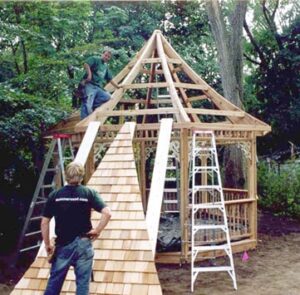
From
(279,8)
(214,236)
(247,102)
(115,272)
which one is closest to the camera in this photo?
(115,272)

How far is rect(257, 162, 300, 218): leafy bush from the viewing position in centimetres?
1352

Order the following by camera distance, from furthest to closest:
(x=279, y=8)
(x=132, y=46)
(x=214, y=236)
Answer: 1. (x=279, y=8)
2. (x=132, y=46)
3. (x=214, y=236)

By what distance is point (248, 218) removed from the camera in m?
10.0

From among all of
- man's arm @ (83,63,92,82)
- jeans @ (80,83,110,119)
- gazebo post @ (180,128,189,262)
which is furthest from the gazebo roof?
man's arm @ (83,63,92,82)

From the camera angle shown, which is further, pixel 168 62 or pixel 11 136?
pixel 168 62

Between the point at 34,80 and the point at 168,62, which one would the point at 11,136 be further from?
the point at 168,62

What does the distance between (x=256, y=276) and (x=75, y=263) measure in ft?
13.0

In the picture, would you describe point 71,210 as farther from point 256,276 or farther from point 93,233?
point 256,276

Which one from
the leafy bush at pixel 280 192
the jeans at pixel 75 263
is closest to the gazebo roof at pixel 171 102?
the jeans at pixel 75 263

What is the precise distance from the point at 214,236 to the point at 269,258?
109 centimetres

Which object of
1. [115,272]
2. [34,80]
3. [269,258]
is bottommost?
[269,258]

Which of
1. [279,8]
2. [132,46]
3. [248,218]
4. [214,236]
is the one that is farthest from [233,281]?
[279,8]

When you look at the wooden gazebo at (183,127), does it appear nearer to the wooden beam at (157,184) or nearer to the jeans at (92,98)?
the jeans at (92,98)

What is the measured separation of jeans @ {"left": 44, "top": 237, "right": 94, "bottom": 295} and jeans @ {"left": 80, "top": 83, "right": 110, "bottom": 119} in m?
4.41
